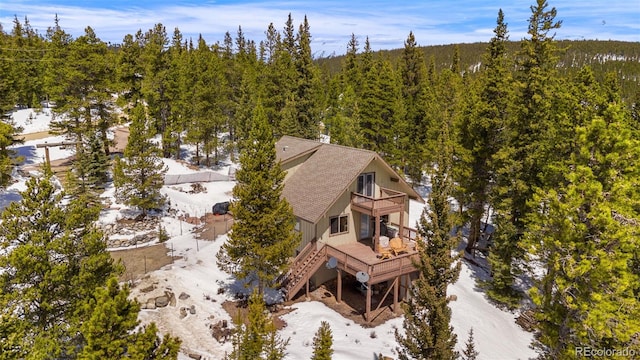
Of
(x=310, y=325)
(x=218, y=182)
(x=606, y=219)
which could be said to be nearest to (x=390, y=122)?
(x=218, y=182)

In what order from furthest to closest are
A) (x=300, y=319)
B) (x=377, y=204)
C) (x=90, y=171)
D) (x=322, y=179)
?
Answer: (x=90, y=171), (x=322, y=179), (x=377, y=204), (x=300, y=319)

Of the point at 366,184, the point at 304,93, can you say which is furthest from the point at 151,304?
the point at 304,93

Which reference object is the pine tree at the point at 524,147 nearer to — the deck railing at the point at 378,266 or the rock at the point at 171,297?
the deck railing at the point at 378,266

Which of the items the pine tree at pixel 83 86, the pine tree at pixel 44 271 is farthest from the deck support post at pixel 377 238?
the pine tree at pixel 83 86

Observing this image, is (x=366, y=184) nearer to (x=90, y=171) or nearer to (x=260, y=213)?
(x=260, y=213)

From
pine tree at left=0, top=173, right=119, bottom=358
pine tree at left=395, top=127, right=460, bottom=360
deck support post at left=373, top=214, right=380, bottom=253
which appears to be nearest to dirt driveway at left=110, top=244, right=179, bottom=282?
pine tree at left=0, top=173, right=119, bottom=358

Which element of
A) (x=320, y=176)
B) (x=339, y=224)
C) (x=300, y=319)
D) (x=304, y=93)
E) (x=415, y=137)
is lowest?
(x=300, y=319)
